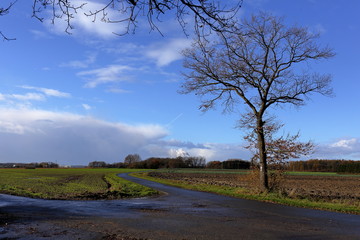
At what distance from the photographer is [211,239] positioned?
334 inches

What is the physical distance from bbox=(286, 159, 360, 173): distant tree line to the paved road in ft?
314

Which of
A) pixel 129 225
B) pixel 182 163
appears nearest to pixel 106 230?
pixel 129 225

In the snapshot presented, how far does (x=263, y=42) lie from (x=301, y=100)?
14.7 feet

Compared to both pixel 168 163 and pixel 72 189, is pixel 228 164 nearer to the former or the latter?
Answer: pixel 168 163

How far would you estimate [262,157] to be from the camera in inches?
850

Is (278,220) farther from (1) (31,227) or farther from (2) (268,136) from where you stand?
(2) (268,136)

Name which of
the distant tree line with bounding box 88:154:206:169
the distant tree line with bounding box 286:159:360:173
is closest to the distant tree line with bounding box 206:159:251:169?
the distant tree line with bounding box 88:154:206:169

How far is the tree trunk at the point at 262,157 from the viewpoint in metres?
21.5

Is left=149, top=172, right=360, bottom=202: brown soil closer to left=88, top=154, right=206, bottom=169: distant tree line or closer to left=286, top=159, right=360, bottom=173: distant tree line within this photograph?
left=286, top=159, right=360, bottom=173: distant tree line

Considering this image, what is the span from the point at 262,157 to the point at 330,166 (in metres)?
112

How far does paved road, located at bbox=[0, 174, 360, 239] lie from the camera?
29.5 ft

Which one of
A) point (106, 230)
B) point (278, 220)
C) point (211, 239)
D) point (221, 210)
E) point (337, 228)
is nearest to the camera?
point (211, 239)

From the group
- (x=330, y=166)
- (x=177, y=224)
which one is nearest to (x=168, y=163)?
(x=330, y=166)

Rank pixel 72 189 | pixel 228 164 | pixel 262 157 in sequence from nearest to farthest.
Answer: pixel 262 157
pixel 72 189
pixel 228 164
